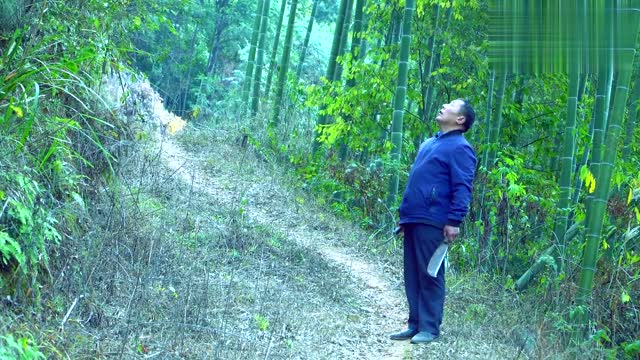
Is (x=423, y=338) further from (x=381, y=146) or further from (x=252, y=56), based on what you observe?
(x=252, y=56)

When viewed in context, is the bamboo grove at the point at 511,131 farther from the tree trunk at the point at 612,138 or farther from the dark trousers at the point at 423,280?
the dark trousers at the point at 423,280

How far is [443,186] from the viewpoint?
6.37 meters

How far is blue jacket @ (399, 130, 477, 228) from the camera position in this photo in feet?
20.7

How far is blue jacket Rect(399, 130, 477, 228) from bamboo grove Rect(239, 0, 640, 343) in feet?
4.81

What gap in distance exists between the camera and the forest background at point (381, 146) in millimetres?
5406

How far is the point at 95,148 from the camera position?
6.78 meters

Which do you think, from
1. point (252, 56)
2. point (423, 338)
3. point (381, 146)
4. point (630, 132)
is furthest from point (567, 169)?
point (252, 56)

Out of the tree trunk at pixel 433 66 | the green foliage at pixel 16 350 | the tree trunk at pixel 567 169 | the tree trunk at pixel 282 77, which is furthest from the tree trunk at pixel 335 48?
the green foliage at pixel 16 350

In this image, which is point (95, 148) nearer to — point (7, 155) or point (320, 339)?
point (7, 155)

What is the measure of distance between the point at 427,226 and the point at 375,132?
6037 mm

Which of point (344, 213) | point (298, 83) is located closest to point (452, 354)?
point (344, 213)

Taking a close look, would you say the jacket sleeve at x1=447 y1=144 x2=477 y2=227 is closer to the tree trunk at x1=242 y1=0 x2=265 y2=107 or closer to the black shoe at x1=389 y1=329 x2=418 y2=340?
the black shoe at x1=389 y1=329 x2=418 y2=340

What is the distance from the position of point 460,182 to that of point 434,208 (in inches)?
9.9

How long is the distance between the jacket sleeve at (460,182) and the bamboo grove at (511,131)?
4.66ft
